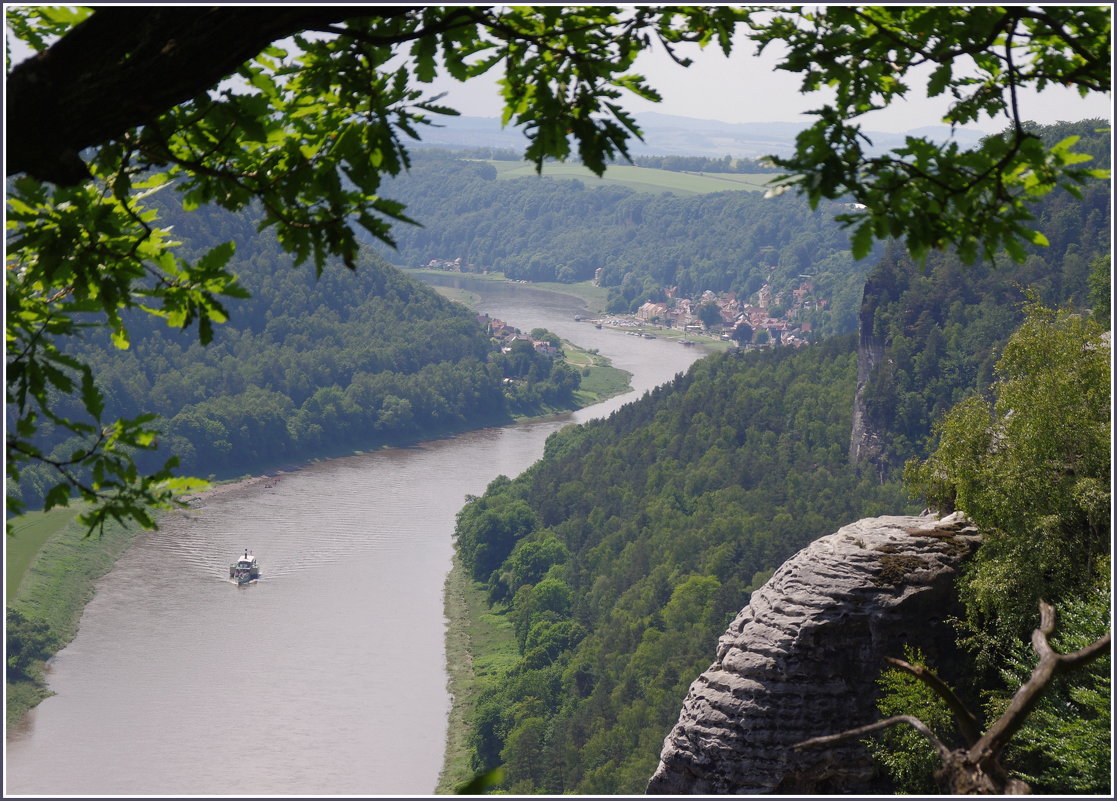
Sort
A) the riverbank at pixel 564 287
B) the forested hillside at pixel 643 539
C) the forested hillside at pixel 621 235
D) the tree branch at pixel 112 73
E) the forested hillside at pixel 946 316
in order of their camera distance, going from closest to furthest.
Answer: the tree branch at pixel 112 73 < the forested hillside at pixel 643 539 < the forested hillside at pixel 946 316 < the forested hillside at pixel 621 235 < the riverbank at pixel 564 287

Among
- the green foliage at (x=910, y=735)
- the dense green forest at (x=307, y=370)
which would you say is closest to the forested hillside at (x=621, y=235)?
the dense green forest at (x=307, y=370)

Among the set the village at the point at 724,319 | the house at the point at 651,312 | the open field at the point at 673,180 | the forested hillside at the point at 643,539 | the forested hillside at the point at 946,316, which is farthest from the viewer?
the open field at the point at 673,180

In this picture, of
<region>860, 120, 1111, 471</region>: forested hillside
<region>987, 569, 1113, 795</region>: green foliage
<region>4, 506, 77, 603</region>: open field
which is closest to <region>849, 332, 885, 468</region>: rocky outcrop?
<region>860, 120, 1111, 471</region>: forested hillside

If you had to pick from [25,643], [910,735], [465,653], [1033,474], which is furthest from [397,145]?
[25,643]

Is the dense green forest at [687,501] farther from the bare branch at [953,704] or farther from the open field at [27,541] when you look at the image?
the bare branch at [953,704]

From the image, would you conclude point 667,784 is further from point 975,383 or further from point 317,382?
point 317,382

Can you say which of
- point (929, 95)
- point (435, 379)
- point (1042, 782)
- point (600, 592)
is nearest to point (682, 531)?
point (600, 592)

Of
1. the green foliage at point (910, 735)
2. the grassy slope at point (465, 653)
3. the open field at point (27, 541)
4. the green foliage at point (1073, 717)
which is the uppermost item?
the green foliage at point (1073, 717)

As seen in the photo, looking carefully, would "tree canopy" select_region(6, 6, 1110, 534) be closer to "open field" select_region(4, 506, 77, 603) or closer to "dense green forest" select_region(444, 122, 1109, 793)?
"dense green forest" select_region(444, 122, 1109, 793)
